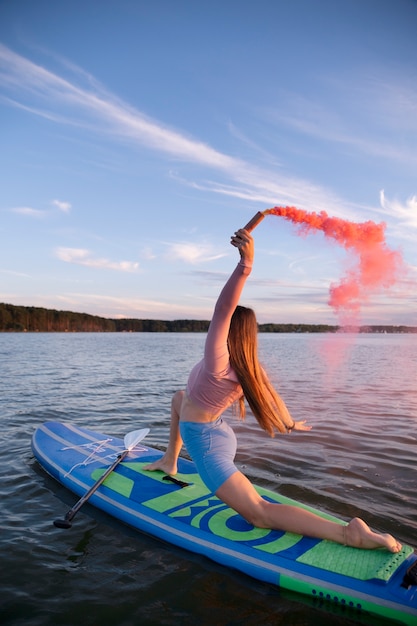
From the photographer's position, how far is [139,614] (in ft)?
11.0

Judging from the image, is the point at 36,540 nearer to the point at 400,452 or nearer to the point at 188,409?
the point at 188,409

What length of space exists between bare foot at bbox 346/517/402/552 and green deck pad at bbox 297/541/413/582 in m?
0.06

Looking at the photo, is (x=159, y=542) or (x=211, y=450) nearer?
(x=211, y=450)

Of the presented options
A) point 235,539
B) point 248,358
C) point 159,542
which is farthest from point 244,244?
point 159,542

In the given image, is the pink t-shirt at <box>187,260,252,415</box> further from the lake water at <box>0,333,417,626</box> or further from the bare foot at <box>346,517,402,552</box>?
the lake water at <box>0,333,417,626</box>

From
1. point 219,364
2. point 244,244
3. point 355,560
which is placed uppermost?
point 244,244

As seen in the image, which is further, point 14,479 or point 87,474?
point 14,479

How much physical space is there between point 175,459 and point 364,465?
2972 millimetres

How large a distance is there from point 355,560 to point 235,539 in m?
1.01

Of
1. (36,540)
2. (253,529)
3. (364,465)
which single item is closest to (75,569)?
(36,540)

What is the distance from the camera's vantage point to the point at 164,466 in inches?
209

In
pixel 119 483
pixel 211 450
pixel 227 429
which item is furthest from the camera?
pixel 119 483

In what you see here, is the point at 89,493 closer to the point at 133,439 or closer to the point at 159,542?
the point at 159,542

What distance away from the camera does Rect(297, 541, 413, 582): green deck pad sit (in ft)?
11.1
